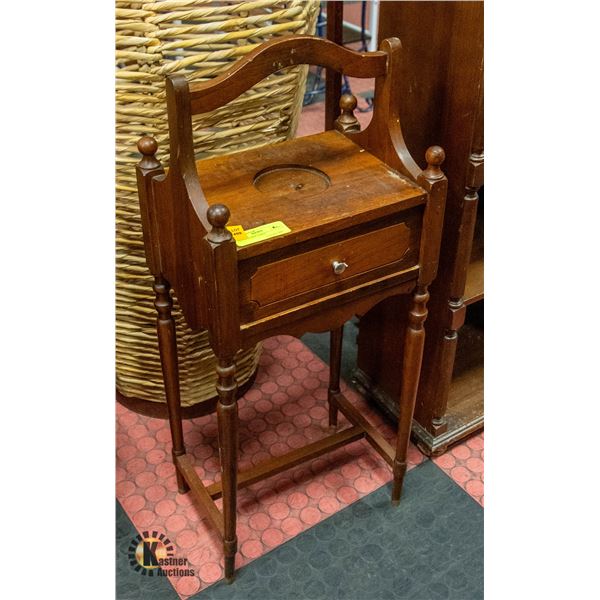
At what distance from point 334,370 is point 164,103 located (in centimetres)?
81

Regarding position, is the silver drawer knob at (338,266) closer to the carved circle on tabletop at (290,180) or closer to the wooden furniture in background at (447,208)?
the carved circle on tabletop at (290,180)

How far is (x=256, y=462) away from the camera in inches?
73.8

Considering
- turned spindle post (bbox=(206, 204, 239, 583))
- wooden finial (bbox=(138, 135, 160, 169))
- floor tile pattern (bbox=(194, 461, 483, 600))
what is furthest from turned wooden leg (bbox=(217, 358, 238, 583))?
wooden finial (bbox=(138, 135, 160, 169))

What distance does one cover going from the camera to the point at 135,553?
1660mm

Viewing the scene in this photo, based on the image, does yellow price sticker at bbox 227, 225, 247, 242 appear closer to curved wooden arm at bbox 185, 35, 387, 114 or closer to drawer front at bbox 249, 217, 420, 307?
drawer front at bbox 249, 217, 420, 307

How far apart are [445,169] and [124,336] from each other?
895 mm

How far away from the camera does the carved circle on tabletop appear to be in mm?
1345

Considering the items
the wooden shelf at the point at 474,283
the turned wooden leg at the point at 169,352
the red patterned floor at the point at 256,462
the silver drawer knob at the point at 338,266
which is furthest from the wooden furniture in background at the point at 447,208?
the turned wooden leg at the point at 169,352

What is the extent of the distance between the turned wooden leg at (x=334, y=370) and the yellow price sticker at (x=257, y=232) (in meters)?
0.66

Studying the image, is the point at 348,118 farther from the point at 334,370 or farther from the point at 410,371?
the point at 334,370

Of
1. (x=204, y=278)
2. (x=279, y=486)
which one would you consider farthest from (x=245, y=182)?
(x=279, y=486)

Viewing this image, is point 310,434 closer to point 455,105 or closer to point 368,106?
point 455,105

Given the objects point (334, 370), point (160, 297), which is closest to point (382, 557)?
point (334, 370)

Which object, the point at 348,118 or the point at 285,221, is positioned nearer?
the point at 285,221
